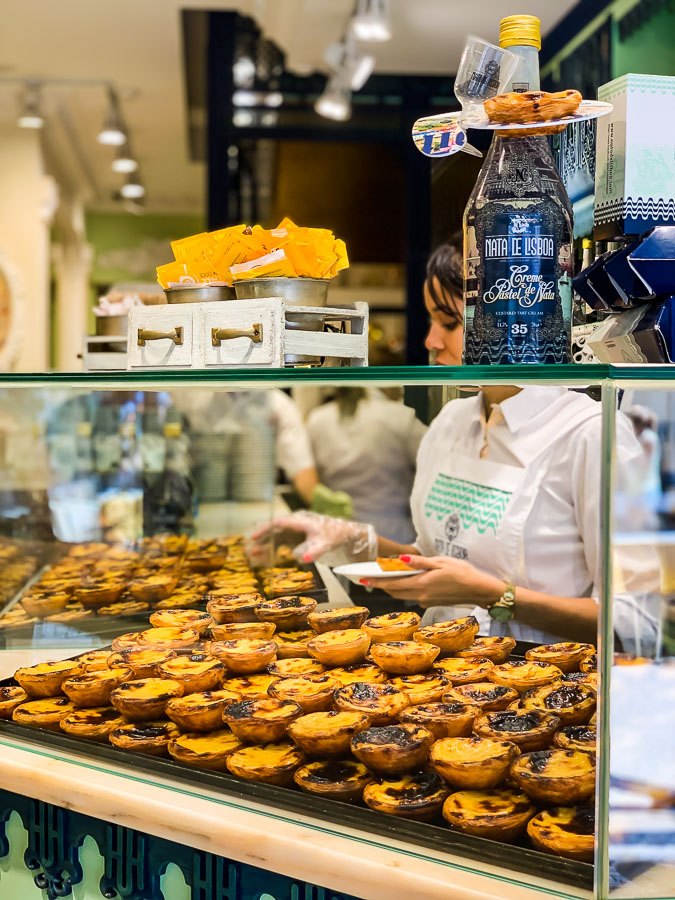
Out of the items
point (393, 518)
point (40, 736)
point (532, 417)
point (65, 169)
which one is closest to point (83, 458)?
point (393, 518)

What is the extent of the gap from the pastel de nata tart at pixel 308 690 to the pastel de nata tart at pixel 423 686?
0.25 feet

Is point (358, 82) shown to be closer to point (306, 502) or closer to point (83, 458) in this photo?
point (306, 502)

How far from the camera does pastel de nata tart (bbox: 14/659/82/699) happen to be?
3.98 ft

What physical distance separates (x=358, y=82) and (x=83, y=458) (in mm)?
2598

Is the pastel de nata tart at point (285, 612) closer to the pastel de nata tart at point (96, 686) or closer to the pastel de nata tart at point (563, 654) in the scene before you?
the pastel de nata tart at point (96, 686)

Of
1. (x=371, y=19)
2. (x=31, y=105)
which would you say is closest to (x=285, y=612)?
(x=371, y=19)

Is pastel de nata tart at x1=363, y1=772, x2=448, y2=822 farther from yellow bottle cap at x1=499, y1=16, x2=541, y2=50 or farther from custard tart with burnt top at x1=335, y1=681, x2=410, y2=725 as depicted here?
yellow bottle cap at x1=499, y1=16, x2=541, y2=50

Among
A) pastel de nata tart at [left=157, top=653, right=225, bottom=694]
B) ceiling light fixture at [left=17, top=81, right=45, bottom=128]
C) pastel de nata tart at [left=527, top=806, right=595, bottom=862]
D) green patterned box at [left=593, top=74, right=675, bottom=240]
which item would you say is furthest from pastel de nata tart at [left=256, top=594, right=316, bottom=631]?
ceiling light fixture at [left=17, top=81, right=45, bottom=128]

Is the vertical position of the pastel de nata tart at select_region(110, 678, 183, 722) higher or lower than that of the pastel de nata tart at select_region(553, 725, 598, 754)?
lower

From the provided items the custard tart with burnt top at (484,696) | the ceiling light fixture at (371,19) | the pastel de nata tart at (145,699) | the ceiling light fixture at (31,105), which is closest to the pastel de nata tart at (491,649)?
the custard tart with burnt top at (484,696)

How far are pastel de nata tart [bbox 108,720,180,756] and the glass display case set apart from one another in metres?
0.01

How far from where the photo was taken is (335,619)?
122 cm

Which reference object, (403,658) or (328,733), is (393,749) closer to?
(328,733)

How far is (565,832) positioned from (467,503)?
116cm
